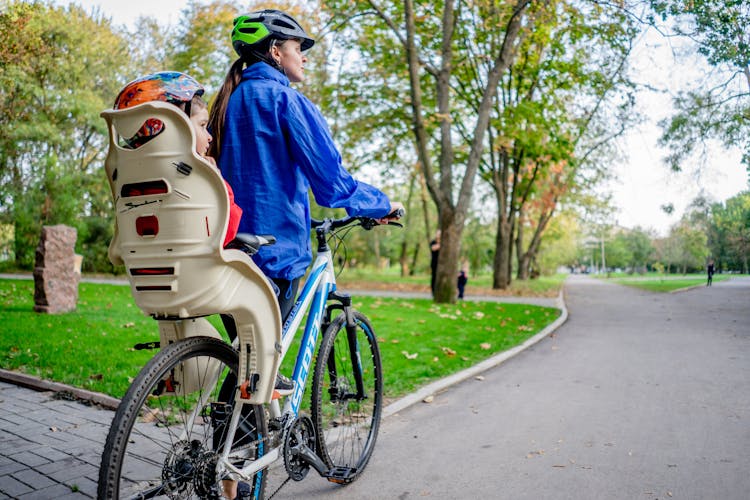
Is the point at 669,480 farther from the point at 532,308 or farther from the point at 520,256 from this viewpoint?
the point at 520,256

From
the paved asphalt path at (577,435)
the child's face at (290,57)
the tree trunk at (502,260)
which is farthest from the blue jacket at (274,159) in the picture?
the tree trunk at (502,260)

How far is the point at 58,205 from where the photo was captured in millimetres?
25328

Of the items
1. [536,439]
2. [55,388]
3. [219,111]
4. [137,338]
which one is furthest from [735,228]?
[219,111]

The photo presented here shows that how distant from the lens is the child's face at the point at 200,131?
6.93 ft

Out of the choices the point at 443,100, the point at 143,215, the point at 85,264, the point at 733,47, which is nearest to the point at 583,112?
the point at 443,100

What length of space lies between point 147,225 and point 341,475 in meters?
1.83

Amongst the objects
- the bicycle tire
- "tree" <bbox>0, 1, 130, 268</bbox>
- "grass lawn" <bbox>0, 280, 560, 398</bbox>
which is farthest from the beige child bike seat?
"tree" <bbox>0, 1, 130, 268</bbox>

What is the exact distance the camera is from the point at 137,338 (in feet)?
24.5

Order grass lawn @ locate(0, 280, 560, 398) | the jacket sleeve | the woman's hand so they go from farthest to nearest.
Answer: grass lawn @ locate(0, 280, 560, 398), the woman's hand, the jacket sleeve

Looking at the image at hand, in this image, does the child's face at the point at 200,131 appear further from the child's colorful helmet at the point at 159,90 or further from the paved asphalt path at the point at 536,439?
the paved asphalt path at the point at 536,439

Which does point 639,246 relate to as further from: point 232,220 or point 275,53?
point 232,220

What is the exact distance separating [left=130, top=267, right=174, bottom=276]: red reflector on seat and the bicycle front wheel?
3.91ft

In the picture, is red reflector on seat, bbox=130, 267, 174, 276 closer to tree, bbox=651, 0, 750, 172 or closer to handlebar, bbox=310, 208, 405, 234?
handlebar, bbox=310, 208, 405, 234

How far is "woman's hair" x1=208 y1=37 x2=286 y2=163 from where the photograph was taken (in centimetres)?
254
